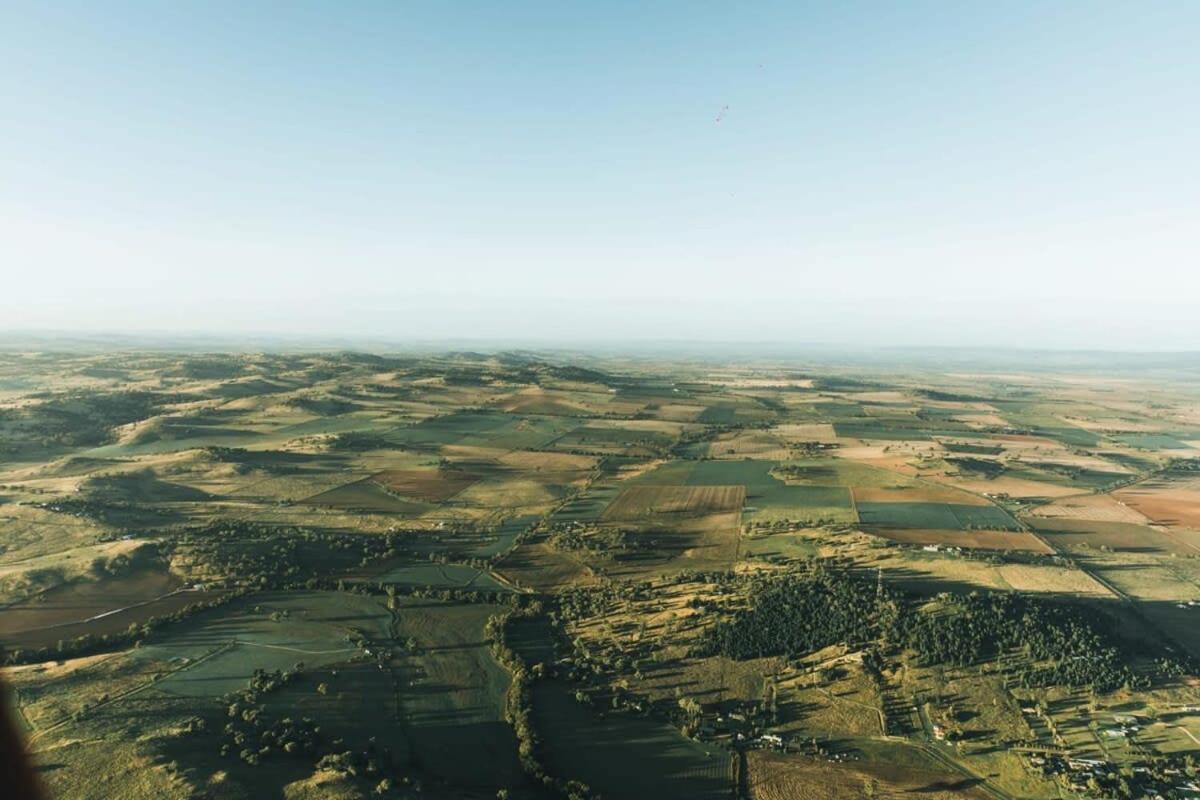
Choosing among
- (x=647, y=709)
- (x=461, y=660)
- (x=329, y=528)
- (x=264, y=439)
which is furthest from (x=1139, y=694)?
(x=264, y=439)

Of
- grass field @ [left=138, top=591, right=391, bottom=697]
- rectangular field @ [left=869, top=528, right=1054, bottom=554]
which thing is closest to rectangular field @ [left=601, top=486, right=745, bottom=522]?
rectangular field @ [left=869, top=528, right=1054, bottom=554]

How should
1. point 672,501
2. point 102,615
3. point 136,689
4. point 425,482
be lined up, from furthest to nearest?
point 425,482, point 672,501, point 102,615, point 136,689

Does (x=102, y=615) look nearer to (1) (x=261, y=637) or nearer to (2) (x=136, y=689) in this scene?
(1) (x=261, y=637)

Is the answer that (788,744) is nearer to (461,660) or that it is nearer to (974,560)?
(461,660)

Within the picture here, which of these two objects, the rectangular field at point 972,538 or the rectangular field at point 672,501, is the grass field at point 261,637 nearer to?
the rectangular field at point 672,501

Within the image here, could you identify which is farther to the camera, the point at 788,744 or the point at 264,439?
the point at 264,439

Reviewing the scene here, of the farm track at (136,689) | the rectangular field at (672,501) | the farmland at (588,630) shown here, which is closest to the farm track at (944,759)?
the farmland at (588,630)

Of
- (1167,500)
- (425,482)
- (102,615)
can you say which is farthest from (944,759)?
(1167,500)

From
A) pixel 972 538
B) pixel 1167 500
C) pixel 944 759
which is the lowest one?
pixel 944 759
